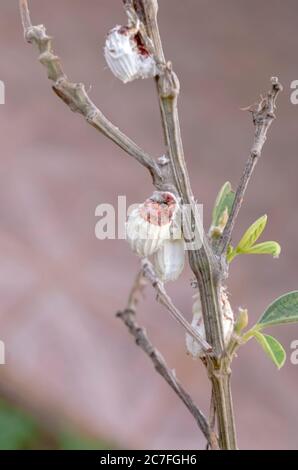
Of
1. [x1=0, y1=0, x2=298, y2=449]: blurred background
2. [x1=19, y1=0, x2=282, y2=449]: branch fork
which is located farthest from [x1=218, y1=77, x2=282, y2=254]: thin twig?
[x1=0, y1=0, x2=298, y2=449]: blurred background

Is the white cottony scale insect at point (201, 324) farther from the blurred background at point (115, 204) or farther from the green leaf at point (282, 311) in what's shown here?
the blurred background at point (115, 204)

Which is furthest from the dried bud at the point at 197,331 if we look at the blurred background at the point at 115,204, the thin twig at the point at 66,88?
the blurred background at the point at 115,204

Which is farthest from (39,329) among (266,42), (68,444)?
(266,42)

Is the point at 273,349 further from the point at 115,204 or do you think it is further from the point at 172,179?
the point at 115,204

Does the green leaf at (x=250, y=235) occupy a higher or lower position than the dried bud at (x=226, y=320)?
higher

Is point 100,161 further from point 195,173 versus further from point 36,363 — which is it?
point 36,363

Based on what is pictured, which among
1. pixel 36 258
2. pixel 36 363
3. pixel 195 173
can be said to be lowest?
pixel 36 363
